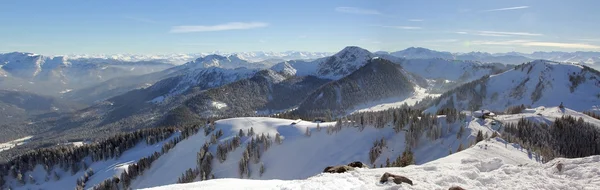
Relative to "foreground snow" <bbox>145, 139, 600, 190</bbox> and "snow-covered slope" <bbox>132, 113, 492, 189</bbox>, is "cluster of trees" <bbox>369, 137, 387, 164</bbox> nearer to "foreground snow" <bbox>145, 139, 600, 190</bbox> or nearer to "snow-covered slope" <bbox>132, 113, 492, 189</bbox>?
"snow-covered slope" <bbox>132, 113, 492, 189</bbox>

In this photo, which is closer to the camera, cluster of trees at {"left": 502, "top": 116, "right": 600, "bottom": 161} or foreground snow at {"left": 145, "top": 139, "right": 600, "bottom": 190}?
foreground snow at {"left": 145, "top": 139, "right": 600, "bottom": 190}

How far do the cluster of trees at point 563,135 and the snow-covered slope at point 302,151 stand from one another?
7.44 metres

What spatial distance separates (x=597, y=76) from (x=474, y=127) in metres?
165

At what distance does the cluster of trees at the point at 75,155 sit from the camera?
463 feet

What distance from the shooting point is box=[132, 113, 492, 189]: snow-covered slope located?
2840 inches

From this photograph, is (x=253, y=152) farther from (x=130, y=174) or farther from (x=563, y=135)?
(x=563, y=135)

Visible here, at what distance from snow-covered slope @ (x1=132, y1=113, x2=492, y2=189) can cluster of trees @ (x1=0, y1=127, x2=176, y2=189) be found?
1683 inches

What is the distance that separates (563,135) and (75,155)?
17656 cm

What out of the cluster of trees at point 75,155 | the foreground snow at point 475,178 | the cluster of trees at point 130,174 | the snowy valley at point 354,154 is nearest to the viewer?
the foreground snow at point 475,178

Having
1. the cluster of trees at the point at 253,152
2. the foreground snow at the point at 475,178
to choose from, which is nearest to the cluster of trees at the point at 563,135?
the foreground snow at the point at 475,178

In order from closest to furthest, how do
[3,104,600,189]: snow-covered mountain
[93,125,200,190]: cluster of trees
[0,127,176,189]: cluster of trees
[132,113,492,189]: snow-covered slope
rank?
[3,104,600,189]: snow-covered mountain < [132,113,492,189]: snow-covered slope < [93,125,200,190]: cluster of trees < [0,127,176,189]: cluster of trees

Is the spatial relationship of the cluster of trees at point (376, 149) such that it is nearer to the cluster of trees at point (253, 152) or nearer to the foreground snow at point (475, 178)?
the cluster of trees at point (253, 152)

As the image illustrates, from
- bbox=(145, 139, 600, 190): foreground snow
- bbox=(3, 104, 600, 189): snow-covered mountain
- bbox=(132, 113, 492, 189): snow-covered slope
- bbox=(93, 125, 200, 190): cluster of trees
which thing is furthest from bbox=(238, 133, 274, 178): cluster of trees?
bbox=(145, 139, 600, 190): foreground snow

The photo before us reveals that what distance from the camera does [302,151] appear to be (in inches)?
3600
